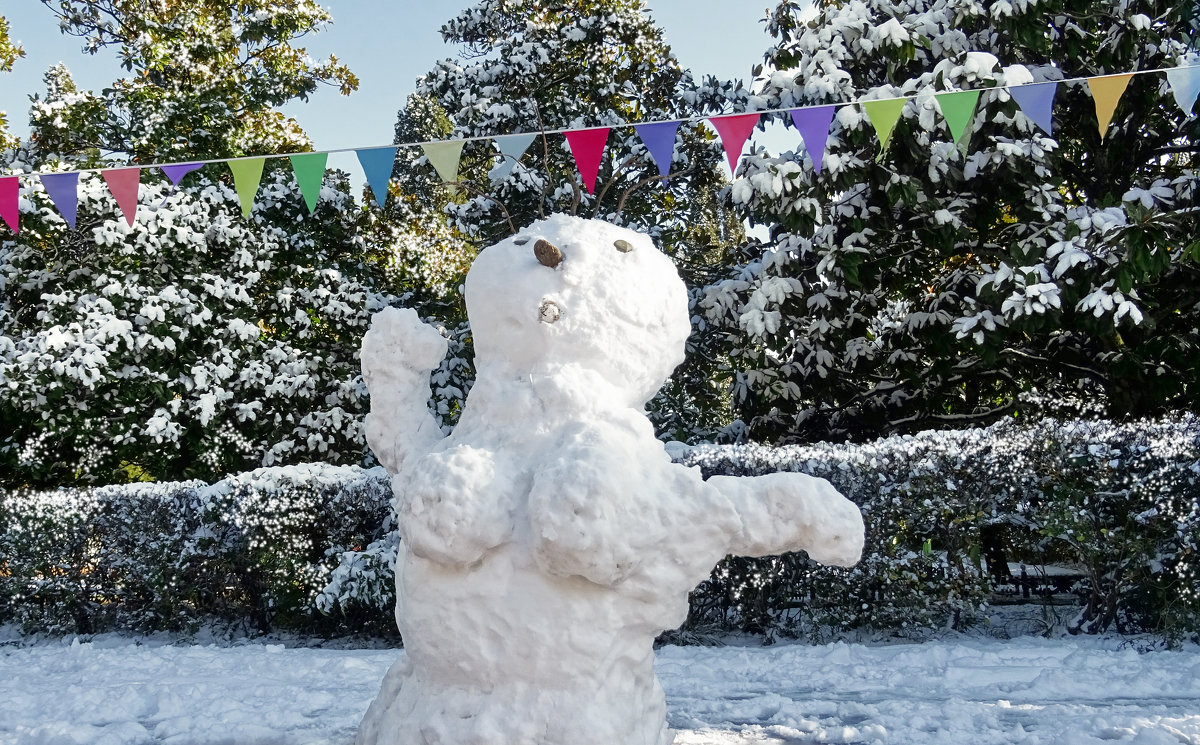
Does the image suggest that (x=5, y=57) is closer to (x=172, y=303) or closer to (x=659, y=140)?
(x=172, y=303)

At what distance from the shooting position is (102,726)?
427 centimetres

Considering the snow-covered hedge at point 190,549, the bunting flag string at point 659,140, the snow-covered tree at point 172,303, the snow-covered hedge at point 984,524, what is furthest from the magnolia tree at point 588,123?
the bunting flag string at point 659,140

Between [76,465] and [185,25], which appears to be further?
[185,25]

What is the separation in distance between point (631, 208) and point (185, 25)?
18.4 ft

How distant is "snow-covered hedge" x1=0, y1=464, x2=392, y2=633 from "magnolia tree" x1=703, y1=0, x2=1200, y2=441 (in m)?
3.25

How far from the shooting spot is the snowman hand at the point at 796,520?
247cm

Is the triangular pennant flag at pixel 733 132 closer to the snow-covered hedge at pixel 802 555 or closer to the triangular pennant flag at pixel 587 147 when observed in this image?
the triangular pennant flag at pixel 587 147

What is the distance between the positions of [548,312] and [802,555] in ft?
12.2

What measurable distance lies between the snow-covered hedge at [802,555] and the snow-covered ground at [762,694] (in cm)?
34

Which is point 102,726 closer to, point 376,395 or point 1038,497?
point 376,395

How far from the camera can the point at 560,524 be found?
2.27m

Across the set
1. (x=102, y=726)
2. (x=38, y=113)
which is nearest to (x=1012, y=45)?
(x=102, y=726)

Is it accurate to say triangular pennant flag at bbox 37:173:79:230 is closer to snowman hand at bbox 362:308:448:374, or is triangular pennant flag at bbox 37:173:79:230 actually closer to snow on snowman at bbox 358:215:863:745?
snowman hand at bbox 362:308:448:374

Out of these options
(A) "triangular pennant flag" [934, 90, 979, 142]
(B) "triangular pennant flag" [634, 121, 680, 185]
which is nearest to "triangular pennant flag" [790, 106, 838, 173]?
(A) "triangular pennant flag" [934, 90, 979, 142]
